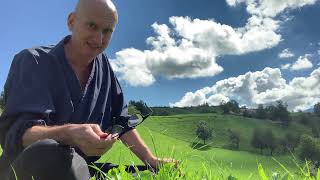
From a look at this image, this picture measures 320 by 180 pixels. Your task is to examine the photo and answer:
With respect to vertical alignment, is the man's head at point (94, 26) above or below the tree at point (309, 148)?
above

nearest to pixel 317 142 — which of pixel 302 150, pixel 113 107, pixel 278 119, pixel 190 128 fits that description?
pixel 302 150

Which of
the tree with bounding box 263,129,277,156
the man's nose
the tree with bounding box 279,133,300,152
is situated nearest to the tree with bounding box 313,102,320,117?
the tree with bounding box 279,133,300,152

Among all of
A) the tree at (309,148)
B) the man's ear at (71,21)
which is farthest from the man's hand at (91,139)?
the tree at (309,148)

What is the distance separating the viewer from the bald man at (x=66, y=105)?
339 cm

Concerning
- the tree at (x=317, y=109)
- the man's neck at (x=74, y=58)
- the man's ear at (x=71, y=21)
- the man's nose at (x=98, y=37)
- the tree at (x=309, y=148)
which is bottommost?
the tree at (x=309, y=148)

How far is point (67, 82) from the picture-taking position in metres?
4.71

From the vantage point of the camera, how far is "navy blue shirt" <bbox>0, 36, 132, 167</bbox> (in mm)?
3980

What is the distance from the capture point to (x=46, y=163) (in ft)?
11.1

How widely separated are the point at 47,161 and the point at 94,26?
173cm

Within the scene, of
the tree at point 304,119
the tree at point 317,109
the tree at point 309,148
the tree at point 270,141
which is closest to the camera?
the tree at point 309,148

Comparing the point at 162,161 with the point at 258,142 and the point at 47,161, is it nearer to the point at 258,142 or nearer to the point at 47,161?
the point at 47,161

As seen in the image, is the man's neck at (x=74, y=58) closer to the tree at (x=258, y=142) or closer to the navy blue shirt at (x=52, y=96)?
the navy blue shirt at (x=52, y=96)

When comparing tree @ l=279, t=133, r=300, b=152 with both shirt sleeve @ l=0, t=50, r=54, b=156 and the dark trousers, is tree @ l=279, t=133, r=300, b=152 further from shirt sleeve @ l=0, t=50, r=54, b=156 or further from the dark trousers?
the dark trousers

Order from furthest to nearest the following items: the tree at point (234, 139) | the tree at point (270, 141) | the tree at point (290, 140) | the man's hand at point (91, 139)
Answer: the tree at point (270, 141)
the tree at point (290, 140)
the tree at point (234, 139)
the man's hand at point (91, 139)
